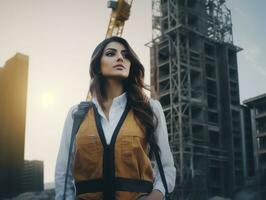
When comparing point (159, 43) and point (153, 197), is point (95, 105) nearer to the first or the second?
point (153, 197)

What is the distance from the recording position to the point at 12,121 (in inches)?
1646

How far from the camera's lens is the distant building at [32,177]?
5239 centimetres

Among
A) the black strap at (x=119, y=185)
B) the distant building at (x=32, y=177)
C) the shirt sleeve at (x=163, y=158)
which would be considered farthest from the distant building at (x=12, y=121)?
the black strap at (x=119, y=185)

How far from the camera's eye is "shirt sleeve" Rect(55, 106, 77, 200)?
10.7ft

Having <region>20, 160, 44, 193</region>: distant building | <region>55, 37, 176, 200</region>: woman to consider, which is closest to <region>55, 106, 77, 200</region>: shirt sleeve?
<region>55, 37, 176, 200</region>: woman

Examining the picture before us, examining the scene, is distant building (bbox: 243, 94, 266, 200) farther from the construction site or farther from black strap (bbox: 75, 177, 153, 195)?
black strap (bbox: 75, 177, 153, 195)

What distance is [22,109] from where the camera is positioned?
43000mm

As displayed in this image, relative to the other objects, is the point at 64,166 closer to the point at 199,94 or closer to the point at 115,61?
the point at 115,61

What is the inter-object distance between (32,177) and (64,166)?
51202 millimetres

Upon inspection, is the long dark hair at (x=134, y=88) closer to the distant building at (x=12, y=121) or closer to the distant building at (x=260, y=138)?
the distant building at (x=12, y=121)

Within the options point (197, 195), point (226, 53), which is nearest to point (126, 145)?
point (197, 195)

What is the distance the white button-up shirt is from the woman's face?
192mm

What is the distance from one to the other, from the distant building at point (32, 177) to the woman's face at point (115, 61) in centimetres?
5092

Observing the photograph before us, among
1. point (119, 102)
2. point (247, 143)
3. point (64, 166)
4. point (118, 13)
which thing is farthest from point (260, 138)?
point (64, 166)
